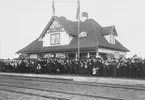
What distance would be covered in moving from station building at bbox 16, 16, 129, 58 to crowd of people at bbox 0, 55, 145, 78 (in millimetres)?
5799

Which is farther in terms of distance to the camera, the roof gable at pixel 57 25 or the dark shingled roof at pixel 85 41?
the roof gable at pixel 57 25

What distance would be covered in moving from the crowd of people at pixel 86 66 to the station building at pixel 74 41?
580 cm

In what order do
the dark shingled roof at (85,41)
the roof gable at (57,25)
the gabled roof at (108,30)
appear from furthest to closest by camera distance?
A: 1. the gabled roof at (108,30)
2. the roof gable at (57,25)
3. the dark shingled roof at (85,41)

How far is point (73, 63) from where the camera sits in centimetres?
2050

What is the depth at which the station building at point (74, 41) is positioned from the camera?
27.4 m

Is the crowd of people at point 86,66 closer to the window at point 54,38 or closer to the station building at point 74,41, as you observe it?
the station building at point 74,41

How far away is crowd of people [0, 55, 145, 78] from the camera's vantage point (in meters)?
17.0

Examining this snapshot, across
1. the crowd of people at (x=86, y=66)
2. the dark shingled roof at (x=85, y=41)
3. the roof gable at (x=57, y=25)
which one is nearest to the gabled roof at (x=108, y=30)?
the dark shingled roof at (x=85, y=41)

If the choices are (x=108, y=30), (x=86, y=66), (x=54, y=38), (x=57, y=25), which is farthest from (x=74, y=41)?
(x=86, y=66)

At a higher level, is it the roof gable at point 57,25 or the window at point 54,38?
the roof gable at point 57,25

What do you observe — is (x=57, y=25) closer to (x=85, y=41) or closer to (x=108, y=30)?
(x=85, y=41)

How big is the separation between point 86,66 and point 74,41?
35.3 feet

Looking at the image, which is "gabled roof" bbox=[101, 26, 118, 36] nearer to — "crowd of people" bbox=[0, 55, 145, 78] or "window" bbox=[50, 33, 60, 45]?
"window" bbox=[50, 33, 60, 45]

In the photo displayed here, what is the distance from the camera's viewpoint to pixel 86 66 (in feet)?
63.7
